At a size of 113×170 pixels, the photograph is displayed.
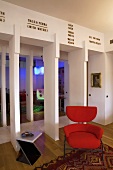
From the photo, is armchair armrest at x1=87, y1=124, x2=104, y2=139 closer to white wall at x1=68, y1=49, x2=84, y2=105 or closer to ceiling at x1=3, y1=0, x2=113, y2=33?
white wall at x1=68, y1=49, x2=84, y2=105

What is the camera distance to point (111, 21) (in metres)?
3.39

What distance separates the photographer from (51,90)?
3418 millimetres

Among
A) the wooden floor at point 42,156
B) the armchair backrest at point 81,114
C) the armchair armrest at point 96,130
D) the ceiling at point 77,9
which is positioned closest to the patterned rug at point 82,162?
the wooden floor at point 42,156

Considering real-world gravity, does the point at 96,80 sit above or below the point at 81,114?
above

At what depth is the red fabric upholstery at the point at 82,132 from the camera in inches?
91.6

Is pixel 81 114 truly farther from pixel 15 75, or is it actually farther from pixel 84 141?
pixel 15 75

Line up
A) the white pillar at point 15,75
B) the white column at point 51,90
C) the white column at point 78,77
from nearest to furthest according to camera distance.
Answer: the white pillar at point 15,75 → the white column at point 51,90 → the white column at point 78,77

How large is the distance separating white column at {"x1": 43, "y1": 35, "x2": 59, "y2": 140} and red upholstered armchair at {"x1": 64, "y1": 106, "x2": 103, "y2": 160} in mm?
509

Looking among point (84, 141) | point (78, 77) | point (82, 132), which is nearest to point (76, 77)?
point (78, 77)

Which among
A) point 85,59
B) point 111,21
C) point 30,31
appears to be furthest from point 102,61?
point 30,31

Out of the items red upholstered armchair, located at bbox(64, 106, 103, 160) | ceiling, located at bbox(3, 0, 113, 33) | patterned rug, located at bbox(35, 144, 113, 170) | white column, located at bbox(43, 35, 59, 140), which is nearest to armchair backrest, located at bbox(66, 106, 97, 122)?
red upholstered armchair, located at bbox(64, 106, 103, 160)

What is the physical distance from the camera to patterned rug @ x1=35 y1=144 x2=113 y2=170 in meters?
2.26

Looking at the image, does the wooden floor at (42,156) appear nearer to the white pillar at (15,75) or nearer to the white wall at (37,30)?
the white pillar at (15,75)

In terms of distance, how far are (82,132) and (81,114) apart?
15.3 inches
